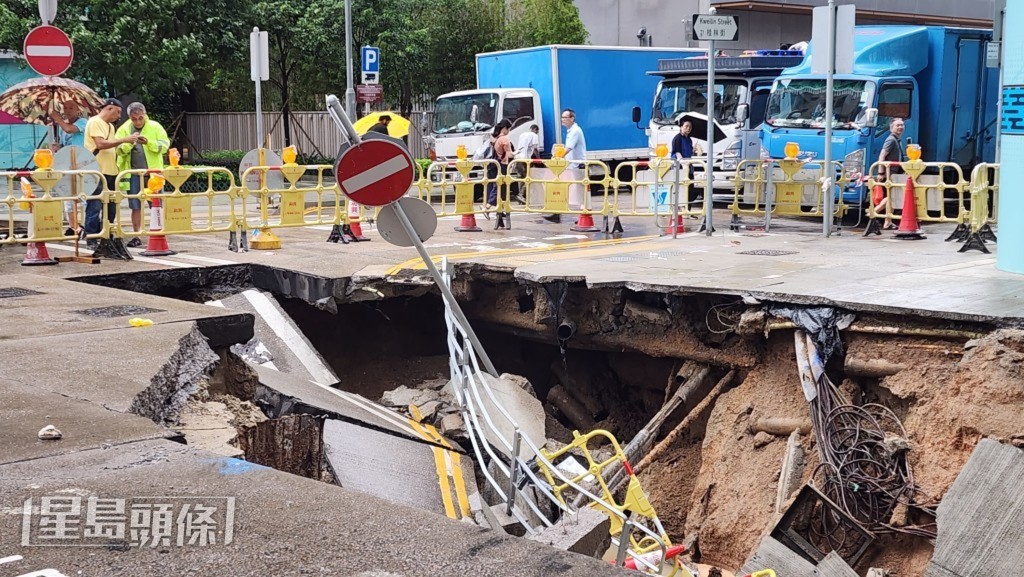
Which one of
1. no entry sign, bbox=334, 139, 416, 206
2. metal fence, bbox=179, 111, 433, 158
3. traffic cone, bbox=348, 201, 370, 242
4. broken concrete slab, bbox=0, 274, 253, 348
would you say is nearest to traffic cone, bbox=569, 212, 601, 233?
traffic cone, bbox=348, 201, 370, 242

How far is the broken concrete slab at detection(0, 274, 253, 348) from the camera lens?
8672mm

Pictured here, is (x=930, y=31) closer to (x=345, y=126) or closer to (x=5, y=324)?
(x=345, y=126)

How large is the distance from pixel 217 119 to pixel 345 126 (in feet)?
95.5

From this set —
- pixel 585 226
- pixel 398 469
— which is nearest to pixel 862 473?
pixel 398 469

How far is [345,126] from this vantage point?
8281 millimetres

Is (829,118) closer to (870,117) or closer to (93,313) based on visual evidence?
(870,117)

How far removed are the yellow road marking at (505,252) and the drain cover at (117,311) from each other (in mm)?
3058

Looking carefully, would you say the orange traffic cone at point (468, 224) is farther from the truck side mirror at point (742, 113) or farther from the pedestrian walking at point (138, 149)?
the truck side mirror at point (742, 113)

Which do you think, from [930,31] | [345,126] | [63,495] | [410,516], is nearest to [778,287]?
[345,126]

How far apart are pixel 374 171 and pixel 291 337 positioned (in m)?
3.64

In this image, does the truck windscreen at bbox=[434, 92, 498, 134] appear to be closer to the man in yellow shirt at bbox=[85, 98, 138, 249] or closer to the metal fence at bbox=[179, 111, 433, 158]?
the metal fence at bbox=[179, 111, 433, 158]

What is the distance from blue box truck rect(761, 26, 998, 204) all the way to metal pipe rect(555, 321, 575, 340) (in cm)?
859

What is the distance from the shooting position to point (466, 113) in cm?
2608

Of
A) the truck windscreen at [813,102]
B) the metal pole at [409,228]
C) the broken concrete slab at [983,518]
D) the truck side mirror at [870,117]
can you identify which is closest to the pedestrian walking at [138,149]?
the metal pole at [409,228]
